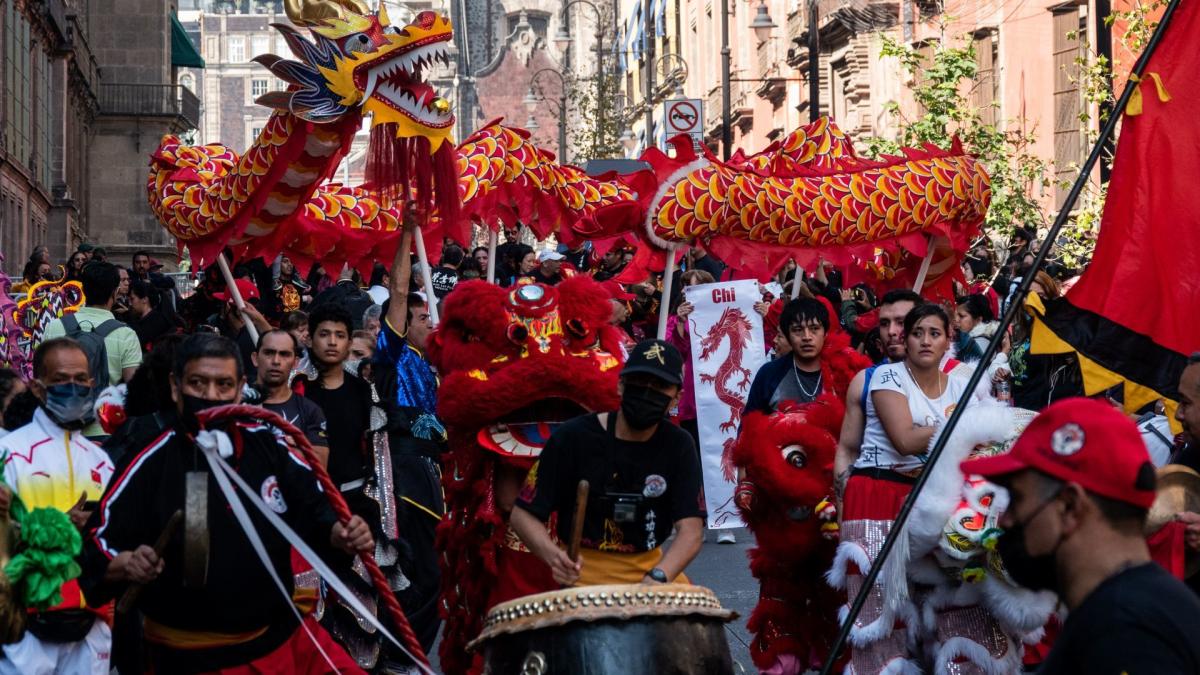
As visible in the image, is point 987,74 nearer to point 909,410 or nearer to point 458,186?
point 458,186

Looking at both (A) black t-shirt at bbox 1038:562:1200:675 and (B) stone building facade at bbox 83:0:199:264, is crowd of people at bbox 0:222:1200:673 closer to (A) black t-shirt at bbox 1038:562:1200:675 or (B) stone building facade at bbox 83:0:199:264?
(A) black t-shirt at bbox 1038:562:1200:675

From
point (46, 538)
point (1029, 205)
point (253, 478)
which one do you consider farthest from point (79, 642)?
point (1029, 205)

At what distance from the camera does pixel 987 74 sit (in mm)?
31734

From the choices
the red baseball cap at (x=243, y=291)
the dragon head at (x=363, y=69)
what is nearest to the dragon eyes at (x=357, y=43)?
the dragon head at (x=363, y=69)

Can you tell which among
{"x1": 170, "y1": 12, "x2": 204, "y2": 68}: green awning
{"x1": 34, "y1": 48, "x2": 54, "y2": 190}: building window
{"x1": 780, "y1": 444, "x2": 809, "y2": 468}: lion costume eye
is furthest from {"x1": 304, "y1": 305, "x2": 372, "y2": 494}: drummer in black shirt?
{"x1": 170, "y1": 12, "x2": 204, "y2": 68}: green awning

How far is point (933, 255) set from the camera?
13.6 m

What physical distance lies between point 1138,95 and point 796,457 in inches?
106

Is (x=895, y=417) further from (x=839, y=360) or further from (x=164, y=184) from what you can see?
(x=164, y=184)

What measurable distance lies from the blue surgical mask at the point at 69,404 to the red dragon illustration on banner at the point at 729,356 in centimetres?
765

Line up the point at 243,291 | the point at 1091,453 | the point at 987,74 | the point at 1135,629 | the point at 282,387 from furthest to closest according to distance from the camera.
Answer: the point at 987,74 < the point at 243,291 < the point at 282,387 < the point at 1091,453 < the point at 1135,629

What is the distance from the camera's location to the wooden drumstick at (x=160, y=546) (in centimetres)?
571

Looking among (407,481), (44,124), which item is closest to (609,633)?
(407,481)

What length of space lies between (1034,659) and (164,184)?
19.3ft

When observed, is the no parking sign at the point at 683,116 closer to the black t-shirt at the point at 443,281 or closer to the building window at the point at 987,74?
the building window at the point at 987,74
